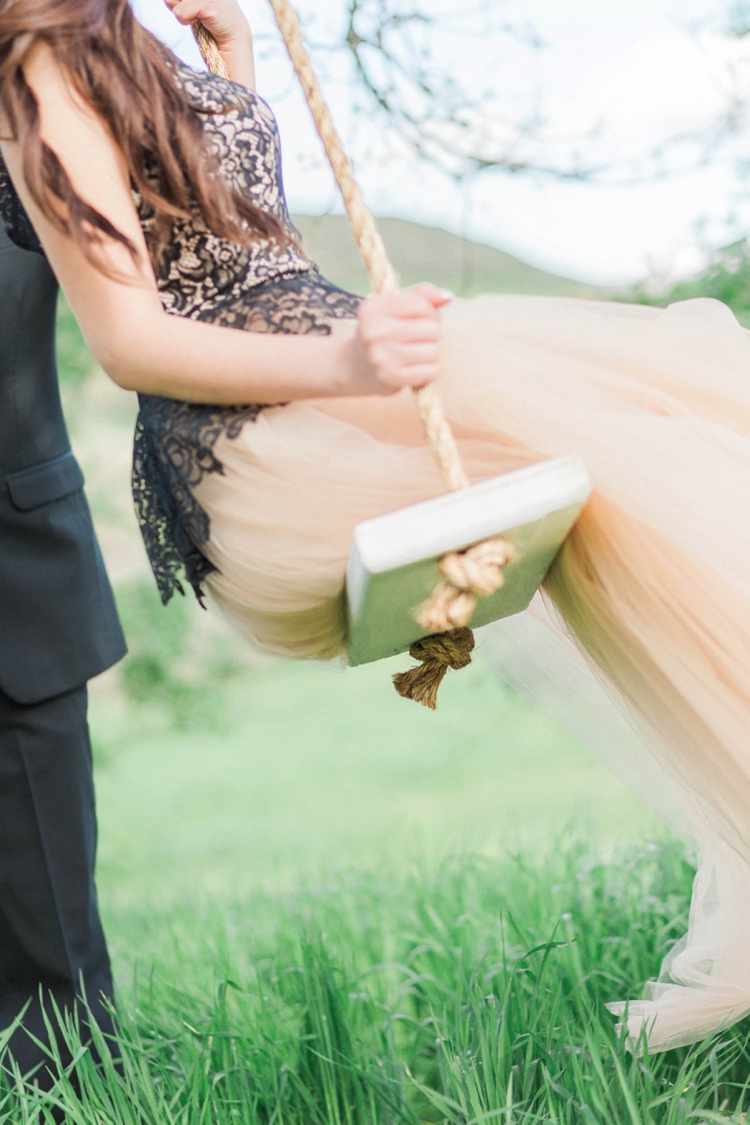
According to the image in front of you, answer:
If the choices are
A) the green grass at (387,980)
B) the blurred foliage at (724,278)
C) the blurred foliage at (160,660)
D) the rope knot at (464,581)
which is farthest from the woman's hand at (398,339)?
the blurred foliage at (160,660)

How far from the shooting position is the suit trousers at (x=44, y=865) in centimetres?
138

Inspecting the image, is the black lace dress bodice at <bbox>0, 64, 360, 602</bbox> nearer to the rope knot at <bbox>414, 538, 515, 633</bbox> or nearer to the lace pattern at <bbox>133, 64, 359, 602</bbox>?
the lace pattern at <bbox>133, 64, 359, 602</bbox>

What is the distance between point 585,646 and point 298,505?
0.29 m

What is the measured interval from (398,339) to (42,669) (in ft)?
2.33

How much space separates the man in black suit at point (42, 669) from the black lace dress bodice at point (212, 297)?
0.86 ft

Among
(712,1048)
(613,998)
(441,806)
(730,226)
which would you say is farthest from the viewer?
(441,806)

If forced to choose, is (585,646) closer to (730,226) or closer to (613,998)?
(613,998)

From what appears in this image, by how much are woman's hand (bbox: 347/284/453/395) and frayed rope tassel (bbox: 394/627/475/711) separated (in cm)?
24

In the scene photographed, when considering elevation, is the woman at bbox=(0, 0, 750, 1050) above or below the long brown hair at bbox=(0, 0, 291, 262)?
below

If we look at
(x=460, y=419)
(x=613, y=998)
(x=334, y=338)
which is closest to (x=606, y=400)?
(x=460, y=419)

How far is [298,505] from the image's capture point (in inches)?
38.3

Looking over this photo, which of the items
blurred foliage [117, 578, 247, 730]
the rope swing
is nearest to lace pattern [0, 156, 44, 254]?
the rope swing

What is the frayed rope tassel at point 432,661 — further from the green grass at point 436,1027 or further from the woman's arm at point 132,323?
the green grass at point 436,1027

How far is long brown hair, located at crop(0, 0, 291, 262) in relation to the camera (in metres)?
0.92
